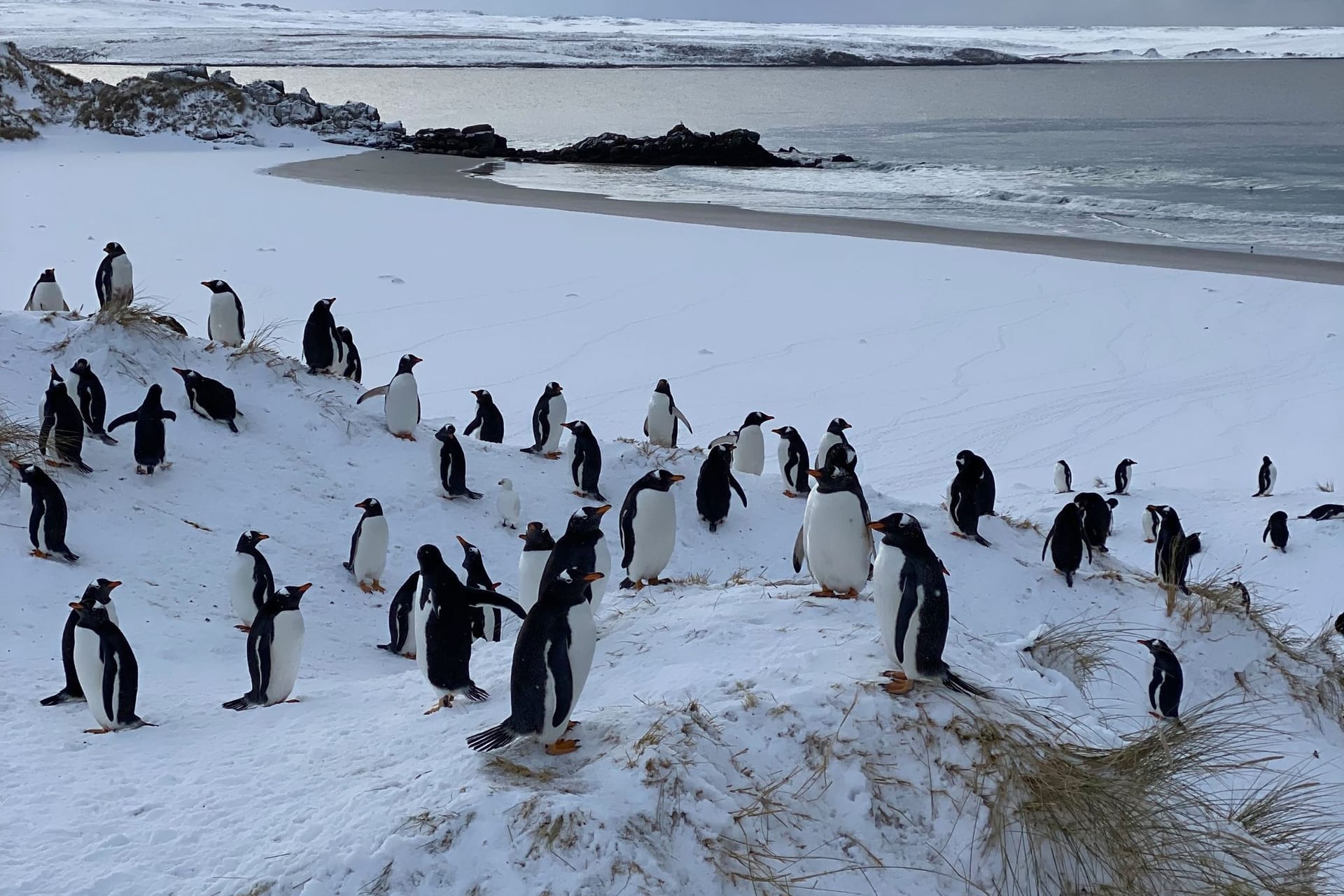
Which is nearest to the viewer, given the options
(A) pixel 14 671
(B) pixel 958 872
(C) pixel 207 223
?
(B) pixel 958 872

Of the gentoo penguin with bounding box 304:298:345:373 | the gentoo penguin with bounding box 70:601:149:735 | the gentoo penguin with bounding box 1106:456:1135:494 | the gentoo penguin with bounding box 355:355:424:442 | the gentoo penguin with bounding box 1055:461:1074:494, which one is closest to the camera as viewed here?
the gentoo penguin with bounding box 70:601:149:735

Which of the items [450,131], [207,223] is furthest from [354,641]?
[450,131]

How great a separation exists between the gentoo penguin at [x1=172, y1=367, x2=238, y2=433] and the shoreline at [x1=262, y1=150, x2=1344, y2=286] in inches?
652

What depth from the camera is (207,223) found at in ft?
65.4

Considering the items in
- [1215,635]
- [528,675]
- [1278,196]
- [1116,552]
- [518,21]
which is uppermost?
[518,21]

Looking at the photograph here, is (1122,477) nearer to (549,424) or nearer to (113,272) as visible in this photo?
(549,424)

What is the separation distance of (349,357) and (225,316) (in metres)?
1.09

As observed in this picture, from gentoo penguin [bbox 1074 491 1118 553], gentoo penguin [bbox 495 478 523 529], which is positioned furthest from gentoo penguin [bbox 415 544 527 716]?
gentoo penguin [bbox 1074 491 1118 553]

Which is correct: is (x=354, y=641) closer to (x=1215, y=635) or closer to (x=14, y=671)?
(x=14, y=671)

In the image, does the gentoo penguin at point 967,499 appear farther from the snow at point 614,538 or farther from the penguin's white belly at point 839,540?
the penguin's white belly at point 839,540

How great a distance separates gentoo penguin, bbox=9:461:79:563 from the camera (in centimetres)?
596

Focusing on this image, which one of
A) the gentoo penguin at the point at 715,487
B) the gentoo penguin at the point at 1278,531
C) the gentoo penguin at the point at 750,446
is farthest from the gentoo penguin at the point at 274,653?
the gentoo penguin at the point at 1278,531

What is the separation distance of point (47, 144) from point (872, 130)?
3742 cm

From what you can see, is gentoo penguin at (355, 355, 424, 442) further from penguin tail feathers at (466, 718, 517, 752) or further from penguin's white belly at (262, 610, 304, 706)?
penguin tail feathers at (466, 718, 517, 752)
